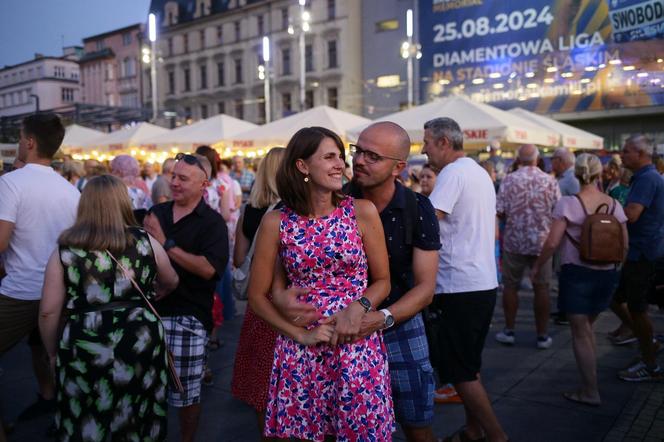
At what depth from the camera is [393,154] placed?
2.63 m

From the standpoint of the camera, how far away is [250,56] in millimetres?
46562

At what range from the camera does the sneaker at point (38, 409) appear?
13.9ft

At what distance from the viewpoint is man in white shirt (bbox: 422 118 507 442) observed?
137 inches

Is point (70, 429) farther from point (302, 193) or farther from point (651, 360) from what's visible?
point (651, 360)

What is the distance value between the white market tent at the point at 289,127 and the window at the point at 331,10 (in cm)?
3063

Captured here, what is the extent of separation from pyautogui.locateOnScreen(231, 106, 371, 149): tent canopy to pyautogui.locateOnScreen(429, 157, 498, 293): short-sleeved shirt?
7938 millimetres

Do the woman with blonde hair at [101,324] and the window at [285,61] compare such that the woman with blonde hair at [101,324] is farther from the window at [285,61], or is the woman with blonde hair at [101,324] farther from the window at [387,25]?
the window at [285,61]

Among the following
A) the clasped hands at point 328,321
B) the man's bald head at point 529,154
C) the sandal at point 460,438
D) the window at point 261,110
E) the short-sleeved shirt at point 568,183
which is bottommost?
the sandal at point 460,438

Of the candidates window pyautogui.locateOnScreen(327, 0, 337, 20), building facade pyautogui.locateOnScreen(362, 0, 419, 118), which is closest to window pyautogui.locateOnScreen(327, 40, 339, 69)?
window pyautogui.locateOnScreen(327, 0, 337, 20)

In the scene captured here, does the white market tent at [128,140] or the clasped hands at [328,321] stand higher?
the white market tent at [128,140]

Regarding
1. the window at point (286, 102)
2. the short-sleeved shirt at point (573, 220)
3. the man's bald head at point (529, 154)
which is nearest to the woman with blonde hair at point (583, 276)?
the short-sleeved shirt at point (573, 220)

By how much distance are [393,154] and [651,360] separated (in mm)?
3629

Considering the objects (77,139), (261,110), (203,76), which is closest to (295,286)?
(77,139)

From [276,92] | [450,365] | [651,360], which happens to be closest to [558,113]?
[276,92]
